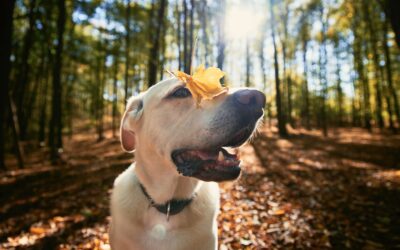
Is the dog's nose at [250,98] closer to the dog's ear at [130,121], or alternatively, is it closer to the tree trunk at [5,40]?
the dog's ear at [130,121]

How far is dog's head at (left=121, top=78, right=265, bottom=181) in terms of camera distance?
2.23 metres

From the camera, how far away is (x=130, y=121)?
2.95m

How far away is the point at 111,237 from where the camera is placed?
301 centimetres

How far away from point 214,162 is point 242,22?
20674 millimetres

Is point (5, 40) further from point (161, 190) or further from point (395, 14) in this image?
point (395, 14)

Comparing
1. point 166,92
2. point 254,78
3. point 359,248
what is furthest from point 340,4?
point 166,92

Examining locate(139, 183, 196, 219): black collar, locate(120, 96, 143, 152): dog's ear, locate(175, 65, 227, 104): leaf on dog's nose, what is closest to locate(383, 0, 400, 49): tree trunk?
locate(175, 65, 227, 104): leaf on dog's nose

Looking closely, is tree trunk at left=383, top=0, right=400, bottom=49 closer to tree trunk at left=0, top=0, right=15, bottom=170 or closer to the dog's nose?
the dog's nose

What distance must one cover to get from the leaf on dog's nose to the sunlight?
16.8m

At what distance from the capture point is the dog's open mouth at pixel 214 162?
2285 millimetres

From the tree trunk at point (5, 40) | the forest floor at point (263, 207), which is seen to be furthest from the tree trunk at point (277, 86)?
the tree trunk at point (5, 40)

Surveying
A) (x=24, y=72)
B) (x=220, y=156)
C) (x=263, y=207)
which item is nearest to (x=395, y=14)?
(x=263, y=207)

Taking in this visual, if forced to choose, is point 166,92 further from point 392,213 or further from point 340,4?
point 340,4

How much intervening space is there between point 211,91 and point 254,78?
40726 mm
